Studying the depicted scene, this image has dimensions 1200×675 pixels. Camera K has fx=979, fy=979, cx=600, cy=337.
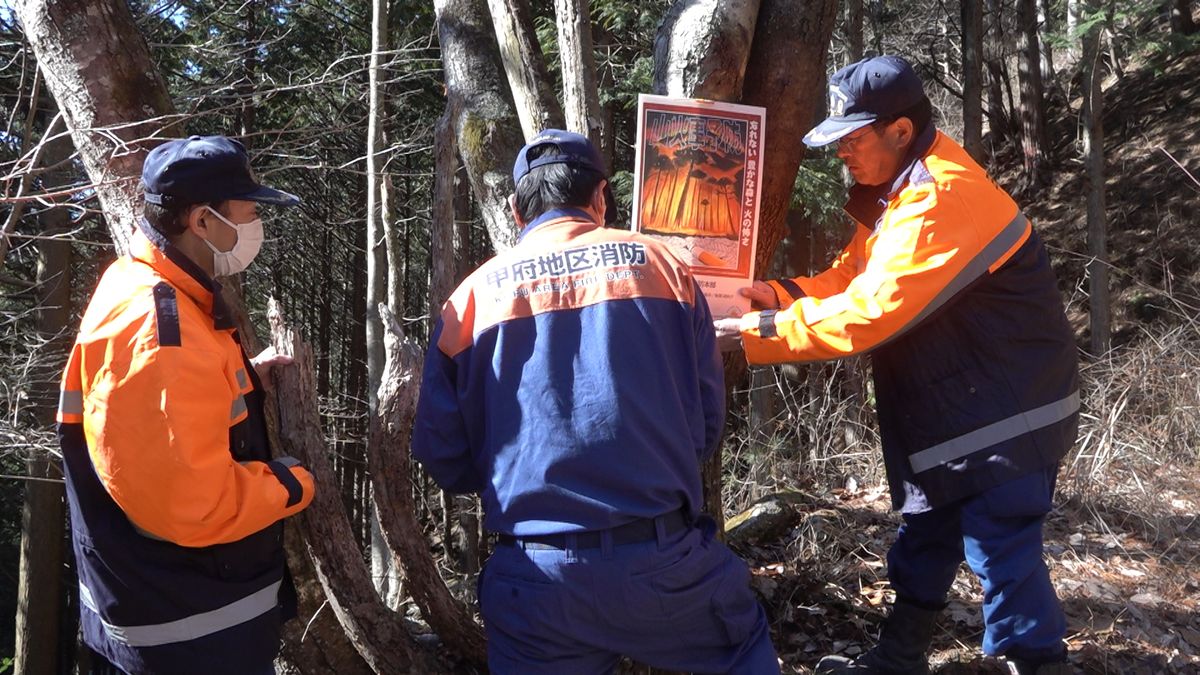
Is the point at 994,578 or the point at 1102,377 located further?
the point at 1102,377

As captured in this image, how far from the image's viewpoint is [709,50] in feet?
11.1

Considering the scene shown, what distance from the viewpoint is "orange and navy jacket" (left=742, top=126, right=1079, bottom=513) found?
10.2ft

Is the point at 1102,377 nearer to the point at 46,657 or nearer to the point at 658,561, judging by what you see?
the point at 658,561

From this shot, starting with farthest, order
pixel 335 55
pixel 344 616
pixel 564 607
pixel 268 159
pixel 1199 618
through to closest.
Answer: pixel 335 55, pixel 268 159, pixel 1199 618, pixel 344 616, pixel 564 607

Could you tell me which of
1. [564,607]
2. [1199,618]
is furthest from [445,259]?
[564,607]

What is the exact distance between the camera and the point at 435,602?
12.0 feet

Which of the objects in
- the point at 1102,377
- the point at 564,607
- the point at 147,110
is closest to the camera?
the point at 564,607

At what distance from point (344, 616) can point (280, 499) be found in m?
1.10

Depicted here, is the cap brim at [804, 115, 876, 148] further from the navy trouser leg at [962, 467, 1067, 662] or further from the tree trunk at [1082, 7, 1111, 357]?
the tree trunk at [1082, 7, 1111, 357]

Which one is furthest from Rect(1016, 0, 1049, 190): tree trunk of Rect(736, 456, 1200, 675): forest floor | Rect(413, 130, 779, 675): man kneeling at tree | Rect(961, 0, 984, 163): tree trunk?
Rect(413, 130, 779, 675): man kneeling at tree

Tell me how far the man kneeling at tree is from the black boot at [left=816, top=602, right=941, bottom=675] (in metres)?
1.27

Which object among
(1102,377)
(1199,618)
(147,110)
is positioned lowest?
(1199,618)

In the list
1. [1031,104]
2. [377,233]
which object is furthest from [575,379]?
[1031,104]

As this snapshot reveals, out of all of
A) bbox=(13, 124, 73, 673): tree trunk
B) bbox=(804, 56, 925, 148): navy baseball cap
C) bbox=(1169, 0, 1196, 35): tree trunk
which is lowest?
bbox=(13, 124, 73, 673): tree trunk
